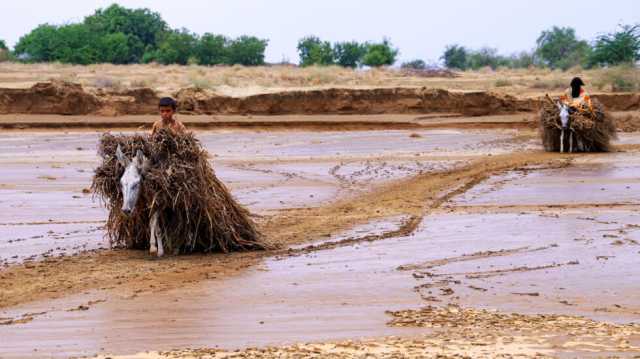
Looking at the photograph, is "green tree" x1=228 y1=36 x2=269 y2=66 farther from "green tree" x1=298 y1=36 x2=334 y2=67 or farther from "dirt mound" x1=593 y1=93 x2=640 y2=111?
"dirt mound" x1=593 y1=93 x2=640 y2=111

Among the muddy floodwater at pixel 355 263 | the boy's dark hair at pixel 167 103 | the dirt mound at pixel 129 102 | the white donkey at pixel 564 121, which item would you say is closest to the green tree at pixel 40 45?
the dirt mound at pixel 129 102

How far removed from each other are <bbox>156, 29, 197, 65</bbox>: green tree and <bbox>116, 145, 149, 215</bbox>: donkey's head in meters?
61.3

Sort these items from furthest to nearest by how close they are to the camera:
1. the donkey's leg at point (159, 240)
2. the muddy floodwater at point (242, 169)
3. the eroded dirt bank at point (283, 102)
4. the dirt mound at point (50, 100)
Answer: the eroded dirt bank at point (283, 102) → the dirt mound at point (50, 100) → the muddy floodwater at point (242, 169) → the donkey's leg at point (159, 240)

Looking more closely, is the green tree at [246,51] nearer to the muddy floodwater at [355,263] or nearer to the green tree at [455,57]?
the green tree at [455,57]

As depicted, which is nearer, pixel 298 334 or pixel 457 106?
pixel 298 334

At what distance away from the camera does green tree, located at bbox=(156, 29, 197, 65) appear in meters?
72.9

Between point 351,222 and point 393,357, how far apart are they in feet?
24.3

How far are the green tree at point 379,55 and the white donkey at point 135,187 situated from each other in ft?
213

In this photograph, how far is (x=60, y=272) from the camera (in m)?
11.7

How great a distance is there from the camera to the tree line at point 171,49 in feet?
230

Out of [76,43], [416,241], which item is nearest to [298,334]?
[416,241]

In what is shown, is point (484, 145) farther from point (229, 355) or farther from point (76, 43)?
point (76, 43)

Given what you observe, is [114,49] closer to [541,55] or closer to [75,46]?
[75,46]

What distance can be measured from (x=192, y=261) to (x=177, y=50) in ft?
203
